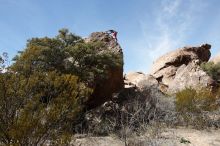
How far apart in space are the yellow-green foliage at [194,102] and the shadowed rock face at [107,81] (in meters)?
3.35

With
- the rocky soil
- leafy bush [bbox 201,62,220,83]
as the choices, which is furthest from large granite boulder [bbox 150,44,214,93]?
the rocky soil

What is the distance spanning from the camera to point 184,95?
20.0 m

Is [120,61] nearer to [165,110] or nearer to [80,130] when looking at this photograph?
[165,110]

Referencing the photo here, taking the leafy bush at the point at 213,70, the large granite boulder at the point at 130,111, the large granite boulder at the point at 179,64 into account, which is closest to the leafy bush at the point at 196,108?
the large granite boulder at the point at 130,111

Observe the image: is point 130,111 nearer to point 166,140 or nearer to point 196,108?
point 196,108

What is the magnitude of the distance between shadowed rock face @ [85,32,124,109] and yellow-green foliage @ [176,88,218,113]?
3345mm

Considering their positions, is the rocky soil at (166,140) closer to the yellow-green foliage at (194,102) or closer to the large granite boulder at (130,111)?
the large granite boulder at (130,111)

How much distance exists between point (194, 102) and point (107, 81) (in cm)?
463

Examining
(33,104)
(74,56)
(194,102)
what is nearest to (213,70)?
(194,102)

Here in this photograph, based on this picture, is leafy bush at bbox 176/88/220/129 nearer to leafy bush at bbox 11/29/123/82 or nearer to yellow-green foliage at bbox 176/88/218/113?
yellow-green foliage at bbox 176/88/218/113

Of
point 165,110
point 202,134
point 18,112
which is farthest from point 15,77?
point 165,110

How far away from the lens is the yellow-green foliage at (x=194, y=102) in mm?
19500

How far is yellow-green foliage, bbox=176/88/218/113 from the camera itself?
64.0 feet

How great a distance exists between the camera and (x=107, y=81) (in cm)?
1975
